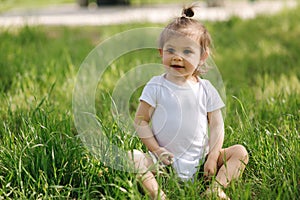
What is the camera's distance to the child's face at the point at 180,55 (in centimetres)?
225

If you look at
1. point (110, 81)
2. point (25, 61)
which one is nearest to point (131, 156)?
point (110, 81)

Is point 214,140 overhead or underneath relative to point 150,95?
underneath

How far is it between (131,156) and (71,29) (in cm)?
399

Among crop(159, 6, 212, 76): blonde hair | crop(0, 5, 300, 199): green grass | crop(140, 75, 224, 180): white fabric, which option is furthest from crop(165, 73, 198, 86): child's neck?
crop(0, 5, 300, 199): green grass

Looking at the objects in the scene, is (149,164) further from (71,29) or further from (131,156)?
(71,29)

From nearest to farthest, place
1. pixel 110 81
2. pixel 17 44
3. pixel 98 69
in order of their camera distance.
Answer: pixel 110 81 < pixel 98 69 < pixel 17 44

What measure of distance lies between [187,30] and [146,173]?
1.96ft

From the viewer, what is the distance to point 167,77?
2.32 metres

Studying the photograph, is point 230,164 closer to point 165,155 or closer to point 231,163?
point 231,163

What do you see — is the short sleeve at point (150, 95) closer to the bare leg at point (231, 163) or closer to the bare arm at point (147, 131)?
the bare arm at point (147, 131)

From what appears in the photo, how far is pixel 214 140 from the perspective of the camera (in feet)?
7.57

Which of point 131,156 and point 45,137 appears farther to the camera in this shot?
point 45,137

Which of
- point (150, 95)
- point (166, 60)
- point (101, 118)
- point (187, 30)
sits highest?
point (187, 30)

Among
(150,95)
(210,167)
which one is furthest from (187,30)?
(210,167)
